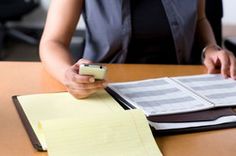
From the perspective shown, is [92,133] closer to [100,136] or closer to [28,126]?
[100,136]

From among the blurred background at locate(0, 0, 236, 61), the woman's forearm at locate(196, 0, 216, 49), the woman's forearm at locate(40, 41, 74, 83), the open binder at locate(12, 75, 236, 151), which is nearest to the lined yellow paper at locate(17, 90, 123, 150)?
the open binder at locate(12, 75, 236, 151)

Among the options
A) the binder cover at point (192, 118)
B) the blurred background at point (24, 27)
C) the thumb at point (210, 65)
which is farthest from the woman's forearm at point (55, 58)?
the blurred background at point (24, 27)

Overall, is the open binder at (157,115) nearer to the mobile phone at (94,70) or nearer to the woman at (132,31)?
the mobile phone at (94,70)

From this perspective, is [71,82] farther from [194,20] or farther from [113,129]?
[194,20]

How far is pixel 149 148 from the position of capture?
768 millimetres

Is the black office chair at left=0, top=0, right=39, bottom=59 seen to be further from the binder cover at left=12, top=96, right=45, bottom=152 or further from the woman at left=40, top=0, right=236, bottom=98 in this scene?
the binder cover at left=12, top=96, right=45, bottom=152

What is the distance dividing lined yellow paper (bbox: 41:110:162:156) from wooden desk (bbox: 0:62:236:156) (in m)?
0.03

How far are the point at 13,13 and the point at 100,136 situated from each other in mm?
2720

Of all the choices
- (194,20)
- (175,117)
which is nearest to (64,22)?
(194,20)

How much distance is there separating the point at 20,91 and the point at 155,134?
394 mm

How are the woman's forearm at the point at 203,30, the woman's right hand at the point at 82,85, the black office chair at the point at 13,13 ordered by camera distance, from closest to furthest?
the woman's right hand at the point at 82,85
the woman's forearm at the point at 203,30
the black office chair at the point at 13,13

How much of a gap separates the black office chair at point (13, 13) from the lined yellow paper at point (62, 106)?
2.46 metres

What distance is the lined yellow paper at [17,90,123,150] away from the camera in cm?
88

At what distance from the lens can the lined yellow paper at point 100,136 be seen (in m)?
0.74
